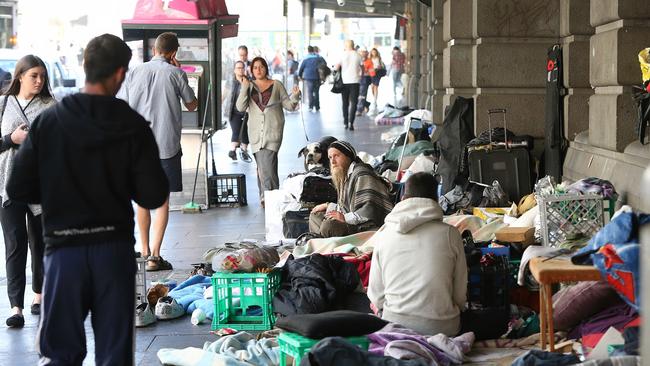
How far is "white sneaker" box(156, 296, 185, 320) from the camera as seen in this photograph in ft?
27.8

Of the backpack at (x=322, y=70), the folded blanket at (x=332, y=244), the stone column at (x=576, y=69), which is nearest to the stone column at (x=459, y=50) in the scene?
the stone column at (x=576, y=69)

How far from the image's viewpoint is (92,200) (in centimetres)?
507

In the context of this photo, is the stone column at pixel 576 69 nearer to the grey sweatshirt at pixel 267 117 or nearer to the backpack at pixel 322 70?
the grey sweatshirt at pixel 267 117

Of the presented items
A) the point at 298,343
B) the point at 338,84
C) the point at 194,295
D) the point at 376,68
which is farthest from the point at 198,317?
the point at 376,68

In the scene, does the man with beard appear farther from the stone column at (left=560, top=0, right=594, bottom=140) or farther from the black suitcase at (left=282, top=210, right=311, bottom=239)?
the stone column at (left=560, top=0, right=594, bottom=140)

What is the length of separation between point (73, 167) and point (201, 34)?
11506 millimetres

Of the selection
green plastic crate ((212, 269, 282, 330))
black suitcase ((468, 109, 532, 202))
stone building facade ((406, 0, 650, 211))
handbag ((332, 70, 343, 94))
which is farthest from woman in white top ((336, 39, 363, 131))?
green plastic crate ((212, 269, 282, 330))

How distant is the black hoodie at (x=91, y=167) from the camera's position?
505 centimetres

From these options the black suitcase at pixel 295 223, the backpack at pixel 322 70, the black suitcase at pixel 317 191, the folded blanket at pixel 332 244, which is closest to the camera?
the folded blanket at pixel 332 244

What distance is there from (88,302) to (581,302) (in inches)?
124

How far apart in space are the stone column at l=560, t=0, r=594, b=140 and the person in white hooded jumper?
532 centimetres

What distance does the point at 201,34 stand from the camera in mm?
→ 16406

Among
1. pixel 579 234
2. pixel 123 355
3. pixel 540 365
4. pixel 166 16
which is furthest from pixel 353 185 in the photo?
pixel 166 16

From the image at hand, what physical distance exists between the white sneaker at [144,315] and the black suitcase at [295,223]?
2.70 metres
